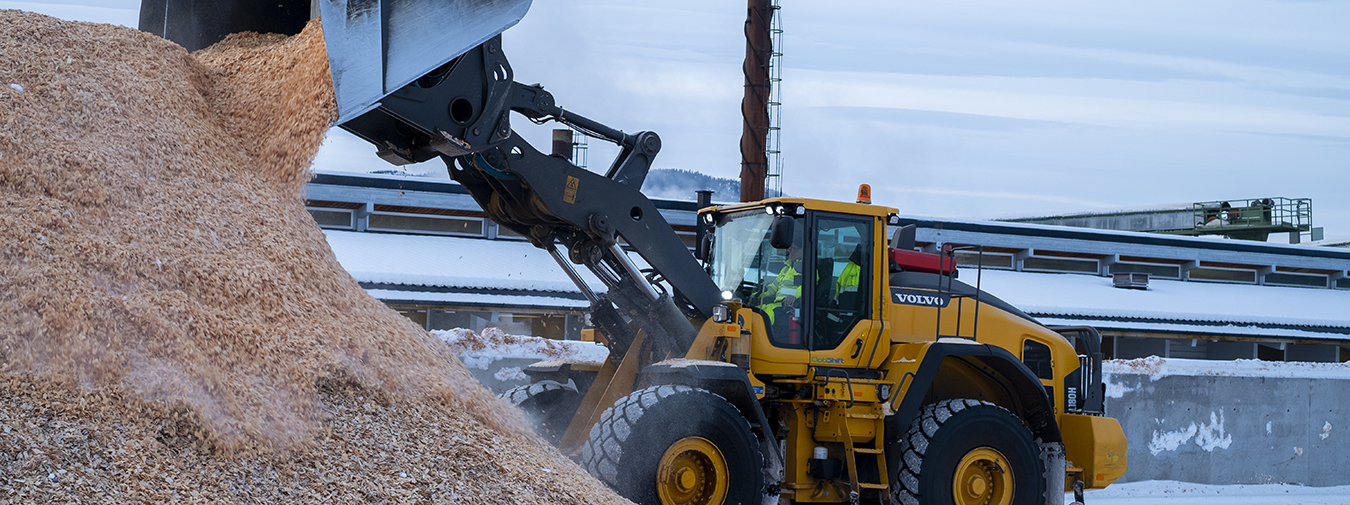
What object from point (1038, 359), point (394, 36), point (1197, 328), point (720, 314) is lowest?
point (1038, 359)

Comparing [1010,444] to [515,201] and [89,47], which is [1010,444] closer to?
[515,201]

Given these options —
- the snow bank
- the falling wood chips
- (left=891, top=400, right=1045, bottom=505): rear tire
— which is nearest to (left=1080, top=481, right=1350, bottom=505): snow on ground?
the snow bank

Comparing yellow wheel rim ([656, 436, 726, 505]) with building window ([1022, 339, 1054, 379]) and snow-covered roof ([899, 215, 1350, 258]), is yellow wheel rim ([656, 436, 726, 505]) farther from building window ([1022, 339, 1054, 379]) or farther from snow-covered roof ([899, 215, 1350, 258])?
snow-covered roof ([899, 215, 1350, 258])

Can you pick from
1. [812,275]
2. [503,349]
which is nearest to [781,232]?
[812,275]

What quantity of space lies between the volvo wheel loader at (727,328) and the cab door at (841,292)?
0.04 ft

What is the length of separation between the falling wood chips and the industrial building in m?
7.36

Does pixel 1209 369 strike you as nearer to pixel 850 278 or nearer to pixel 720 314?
pixel 850 278

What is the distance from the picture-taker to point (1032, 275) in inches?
829

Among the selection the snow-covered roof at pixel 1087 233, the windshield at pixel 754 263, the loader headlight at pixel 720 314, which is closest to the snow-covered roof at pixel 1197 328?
the snow-covered roof at pixel 1087 233

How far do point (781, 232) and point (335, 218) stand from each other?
11.9m

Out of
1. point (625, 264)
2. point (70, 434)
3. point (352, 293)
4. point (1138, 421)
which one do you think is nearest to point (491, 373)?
point (625, 264)

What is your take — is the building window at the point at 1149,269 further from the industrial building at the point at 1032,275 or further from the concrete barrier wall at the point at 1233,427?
the concrete barrier wall at the point at 1233,427

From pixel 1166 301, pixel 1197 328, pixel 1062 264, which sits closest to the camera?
pixel 1197 328

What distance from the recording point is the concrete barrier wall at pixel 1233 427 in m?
10.9
